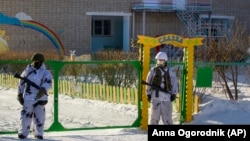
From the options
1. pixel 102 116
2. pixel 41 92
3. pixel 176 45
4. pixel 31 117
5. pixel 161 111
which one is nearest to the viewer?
pixel 41 92

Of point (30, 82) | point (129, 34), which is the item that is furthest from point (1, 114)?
point (129, 34)

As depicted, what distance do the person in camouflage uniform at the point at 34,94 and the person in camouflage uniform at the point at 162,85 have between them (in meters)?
1.79

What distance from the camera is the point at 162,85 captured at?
8594 mm

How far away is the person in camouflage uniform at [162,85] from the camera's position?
855 centimetres

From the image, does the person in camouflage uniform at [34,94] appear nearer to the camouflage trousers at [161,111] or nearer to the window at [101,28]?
the camouflage trousers at [161,111]

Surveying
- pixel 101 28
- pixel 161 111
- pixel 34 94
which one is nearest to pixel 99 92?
pixel 161 111

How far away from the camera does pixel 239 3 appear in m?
37.4

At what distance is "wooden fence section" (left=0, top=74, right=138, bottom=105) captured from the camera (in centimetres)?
1224

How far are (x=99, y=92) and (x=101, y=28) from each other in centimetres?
2232

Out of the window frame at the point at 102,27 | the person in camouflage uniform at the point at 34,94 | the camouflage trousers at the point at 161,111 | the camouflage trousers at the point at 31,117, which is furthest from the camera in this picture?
the window frame at the point at 102,27

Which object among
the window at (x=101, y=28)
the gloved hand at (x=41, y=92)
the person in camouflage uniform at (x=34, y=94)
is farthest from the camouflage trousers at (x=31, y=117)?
the window at (x=101, y=28)

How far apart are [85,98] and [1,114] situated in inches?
114

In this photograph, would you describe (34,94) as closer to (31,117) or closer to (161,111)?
(31,117)

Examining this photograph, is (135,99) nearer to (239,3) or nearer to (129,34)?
(129,34)
